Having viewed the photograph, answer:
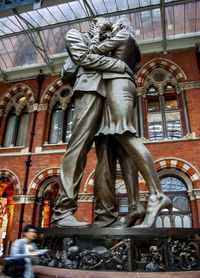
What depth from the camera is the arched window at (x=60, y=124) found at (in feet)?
36.3

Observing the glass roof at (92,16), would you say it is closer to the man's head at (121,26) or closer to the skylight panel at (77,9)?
the skylight panel at (77,9)

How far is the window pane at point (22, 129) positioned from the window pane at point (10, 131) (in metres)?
0.23

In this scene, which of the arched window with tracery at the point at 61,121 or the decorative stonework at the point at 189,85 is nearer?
the decorative stonework at the point at 189,85

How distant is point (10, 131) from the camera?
39.3 ft

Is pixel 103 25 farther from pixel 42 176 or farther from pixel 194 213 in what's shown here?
pixel 42 176

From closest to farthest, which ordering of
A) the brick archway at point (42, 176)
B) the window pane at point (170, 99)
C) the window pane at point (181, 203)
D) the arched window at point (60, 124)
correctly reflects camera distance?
the window pane at point (181, 203) < the brick archway at point (42, 176) < the window pane at point (170, 99) < the arched window at point (60, 124)

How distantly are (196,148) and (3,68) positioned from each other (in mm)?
9860

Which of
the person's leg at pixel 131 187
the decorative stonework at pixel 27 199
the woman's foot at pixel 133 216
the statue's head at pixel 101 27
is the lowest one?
the woman's foot at pixel 133 216

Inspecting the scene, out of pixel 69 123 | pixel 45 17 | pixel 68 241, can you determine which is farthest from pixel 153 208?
pixel 45 17

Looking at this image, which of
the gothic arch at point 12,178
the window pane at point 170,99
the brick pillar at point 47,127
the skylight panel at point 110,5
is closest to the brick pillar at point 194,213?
the window pane at point 170,99

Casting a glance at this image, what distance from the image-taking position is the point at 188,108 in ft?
31.2

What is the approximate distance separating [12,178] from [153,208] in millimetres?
9327

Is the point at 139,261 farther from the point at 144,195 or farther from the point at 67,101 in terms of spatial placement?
the point at 67,101

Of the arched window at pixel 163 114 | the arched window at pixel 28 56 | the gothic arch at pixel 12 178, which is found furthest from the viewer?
the arched window at pixel 28 56
